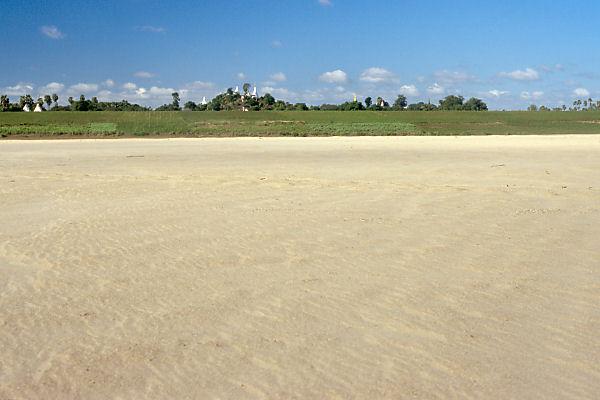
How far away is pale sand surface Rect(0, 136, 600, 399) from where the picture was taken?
4.43m

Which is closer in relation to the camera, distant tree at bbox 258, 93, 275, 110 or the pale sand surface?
the pale sand surface

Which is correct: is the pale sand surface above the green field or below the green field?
below

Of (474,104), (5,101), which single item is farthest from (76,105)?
(474,104)

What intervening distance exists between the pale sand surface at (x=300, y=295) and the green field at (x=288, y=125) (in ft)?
125

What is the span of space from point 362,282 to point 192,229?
11.6 feet

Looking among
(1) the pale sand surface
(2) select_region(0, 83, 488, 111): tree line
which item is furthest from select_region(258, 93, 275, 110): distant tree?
(1) the pale sand surface

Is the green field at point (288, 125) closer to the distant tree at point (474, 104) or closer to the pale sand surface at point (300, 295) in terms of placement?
the pale sand surface at point (300, 295)

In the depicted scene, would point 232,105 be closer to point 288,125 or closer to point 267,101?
point 267,101

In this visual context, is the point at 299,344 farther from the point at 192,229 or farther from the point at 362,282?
the point at 192,229

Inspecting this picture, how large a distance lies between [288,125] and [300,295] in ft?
179

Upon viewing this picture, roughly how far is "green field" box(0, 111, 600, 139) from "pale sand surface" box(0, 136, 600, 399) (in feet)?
125

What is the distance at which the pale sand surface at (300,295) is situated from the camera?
4.43m

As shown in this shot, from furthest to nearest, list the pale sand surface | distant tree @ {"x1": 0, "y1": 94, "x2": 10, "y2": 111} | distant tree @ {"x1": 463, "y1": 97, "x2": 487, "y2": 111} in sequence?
1. distant tree @ {"x1": 463, "y1": 97, "x2": 487, "y2": 111}
2. distant tree @ {"x1": 0, "y1": 94, "x2": 10, "y2": 111}
3. the pale sand surface

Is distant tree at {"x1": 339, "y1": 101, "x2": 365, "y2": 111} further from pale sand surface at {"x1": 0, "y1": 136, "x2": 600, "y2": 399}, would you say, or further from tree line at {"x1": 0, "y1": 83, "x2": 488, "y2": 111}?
pale sand surface at {"x1": 0, "y1": 136, "x2": 600, "y2": 399}
